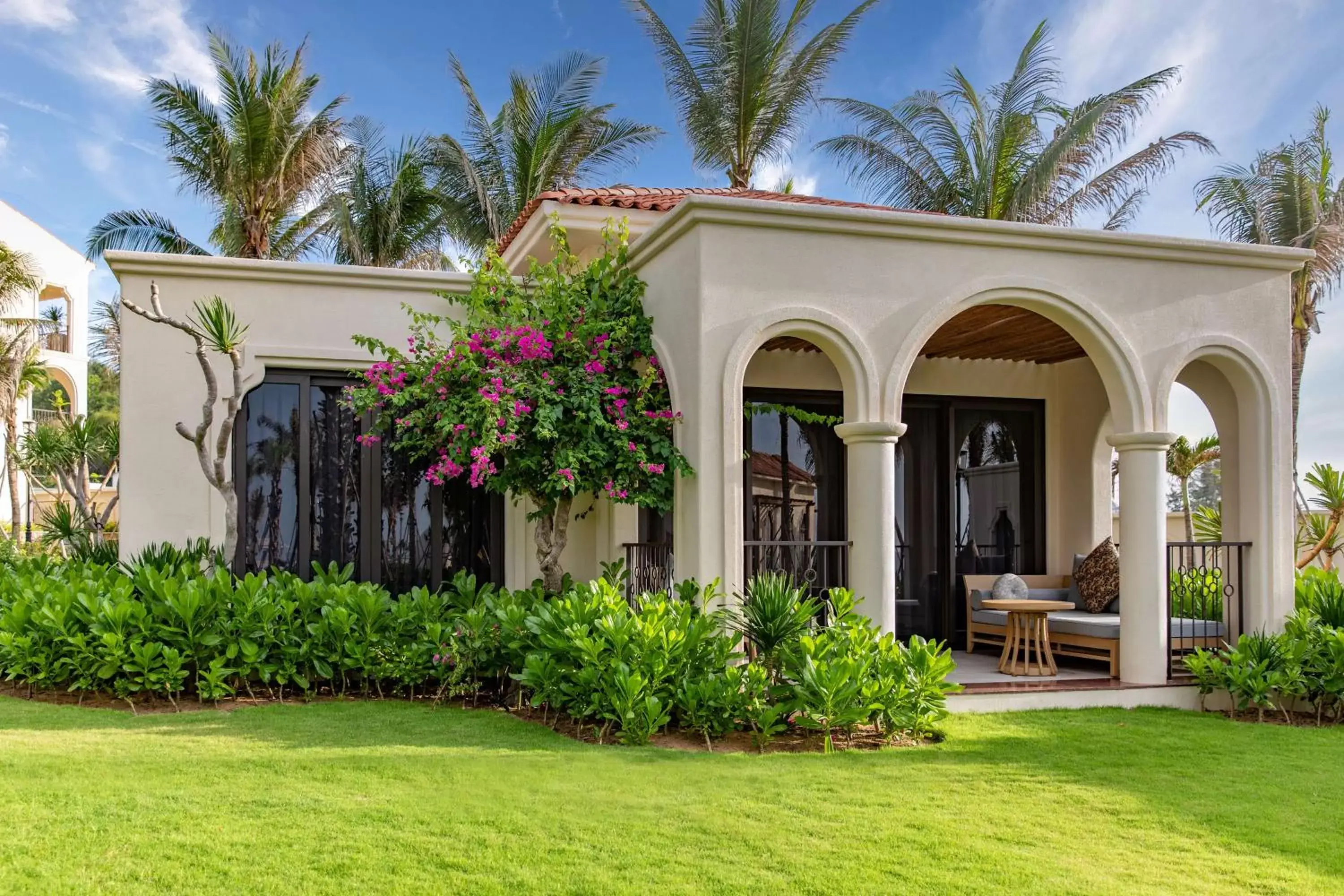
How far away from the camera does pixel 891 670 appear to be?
738 cm

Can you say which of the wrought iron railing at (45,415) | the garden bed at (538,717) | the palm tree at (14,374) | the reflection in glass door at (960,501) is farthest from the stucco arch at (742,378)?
the wrought iron railing at (45,415)

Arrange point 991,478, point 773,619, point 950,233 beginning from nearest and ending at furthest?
point 773,619
point 950,233
point 991,478

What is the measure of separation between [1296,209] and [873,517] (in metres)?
15.6

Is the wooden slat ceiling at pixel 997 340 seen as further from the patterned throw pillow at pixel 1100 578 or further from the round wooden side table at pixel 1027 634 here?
the round wooden side table at pixel 1027 634

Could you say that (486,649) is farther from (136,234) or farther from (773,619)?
(136,234)

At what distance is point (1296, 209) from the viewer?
1956 cm

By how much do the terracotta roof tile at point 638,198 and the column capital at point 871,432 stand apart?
214cm

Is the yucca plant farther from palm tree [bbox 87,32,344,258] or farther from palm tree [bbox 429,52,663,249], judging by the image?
palm tree [bbox 429,52,663,249]

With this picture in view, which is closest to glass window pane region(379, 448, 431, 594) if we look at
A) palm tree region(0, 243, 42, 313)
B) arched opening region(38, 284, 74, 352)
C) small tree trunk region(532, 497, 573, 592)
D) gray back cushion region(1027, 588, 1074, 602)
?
small tree trunk region(532, 497, 573, 592)

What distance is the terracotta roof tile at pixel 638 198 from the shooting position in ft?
35.3

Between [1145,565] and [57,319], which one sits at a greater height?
[57,319]

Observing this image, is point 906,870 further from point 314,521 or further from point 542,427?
point 314,521

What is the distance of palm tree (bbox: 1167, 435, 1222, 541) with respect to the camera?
61.7ft

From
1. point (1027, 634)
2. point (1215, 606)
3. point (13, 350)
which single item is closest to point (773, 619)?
point (1027, 634)
